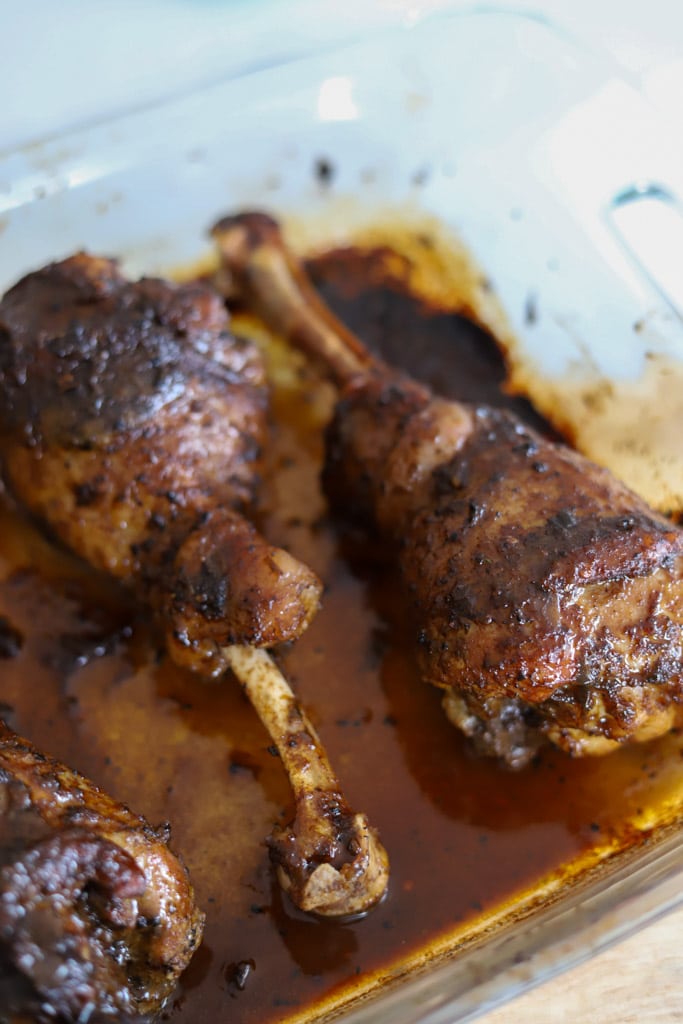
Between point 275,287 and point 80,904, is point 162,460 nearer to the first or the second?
point 275,287

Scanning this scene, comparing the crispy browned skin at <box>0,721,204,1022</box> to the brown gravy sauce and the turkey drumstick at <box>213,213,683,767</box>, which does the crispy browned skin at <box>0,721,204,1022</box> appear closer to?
the brown gravy sauce

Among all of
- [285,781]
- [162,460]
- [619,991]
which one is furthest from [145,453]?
[619,991]

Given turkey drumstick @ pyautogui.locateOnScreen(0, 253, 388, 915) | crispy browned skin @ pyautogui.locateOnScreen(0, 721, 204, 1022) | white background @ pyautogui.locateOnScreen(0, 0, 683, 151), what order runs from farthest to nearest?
white background @ pyautogui.locateOnScreen(0, 0, 683, 151) → turkey drumstick @ pyautogui.locateOnScreen(0, 253, 388, 915) → crispy browned skin @ pyautogui.locateOnScreen(0, 721, 204, 1022)

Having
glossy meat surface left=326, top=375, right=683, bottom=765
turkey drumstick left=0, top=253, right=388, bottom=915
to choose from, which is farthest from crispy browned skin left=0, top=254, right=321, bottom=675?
glossy meat surface left=326, top=375, right=683, bottom=765

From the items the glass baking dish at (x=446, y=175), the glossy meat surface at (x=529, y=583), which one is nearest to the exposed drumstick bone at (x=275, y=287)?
the glass baking dish at (x=446, y=175)

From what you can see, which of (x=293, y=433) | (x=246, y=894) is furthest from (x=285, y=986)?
(x=293, y=433)

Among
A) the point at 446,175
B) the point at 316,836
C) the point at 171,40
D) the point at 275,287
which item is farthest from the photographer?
the point at 171,40
